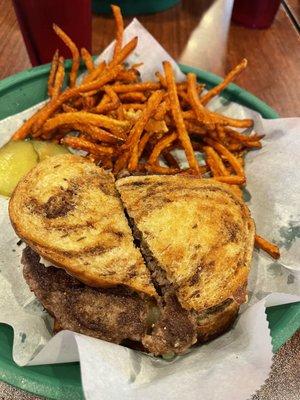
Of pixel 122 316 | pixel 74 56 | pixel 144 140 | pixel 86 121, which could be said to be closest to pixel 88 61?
pixel 74 56

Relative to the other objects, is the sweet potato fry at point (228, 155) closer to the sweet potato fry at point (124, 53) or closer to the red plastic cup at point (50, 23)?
the sweet potato fry at point (124, 53)

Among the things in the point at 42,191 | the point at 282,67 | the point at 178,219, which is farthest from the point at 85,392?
the point at 282,67

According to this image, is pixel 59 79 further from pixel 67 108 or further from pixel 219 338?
pixel 219 338

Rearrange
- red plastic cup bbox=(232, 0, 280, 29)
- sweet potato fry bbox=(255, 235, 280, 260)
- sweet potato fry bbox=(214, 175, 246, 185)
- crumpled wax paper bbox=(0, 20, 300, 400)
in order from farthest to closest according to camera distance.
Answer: red plastic cup bbox=(232, 0, 280, 29) < sweet potato fry bbox=(214, 175, 246, 185) < sweet potato fry bbox=(255, 235, 280, 260) < crumpled wax paper bbox=(0, 20, 300, 400)

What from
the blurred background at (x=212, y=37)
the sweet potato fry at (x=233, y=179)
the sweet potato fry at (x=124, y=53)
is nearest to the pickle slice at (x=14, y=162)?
the sweet potato fry at (x=124, y=53)

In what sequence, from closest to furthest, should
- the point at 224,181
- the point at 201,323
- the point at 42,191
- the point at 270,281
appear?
the point at 201,323, the point at 42,191, the point at 270,281, the point at 224,181

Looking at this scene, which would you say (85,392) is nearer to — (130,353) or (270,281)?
(130,353)

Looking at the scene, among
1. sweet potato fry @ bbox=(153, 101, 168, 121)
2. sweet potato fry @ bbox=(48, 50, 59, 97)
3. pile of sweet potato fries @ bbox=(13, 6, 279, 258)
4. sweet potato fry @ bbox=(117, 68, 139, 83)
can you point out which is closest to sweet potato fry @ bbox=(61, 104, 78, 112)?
pile of sweet potato fries @ bbox=(13, 6, 279, 258)

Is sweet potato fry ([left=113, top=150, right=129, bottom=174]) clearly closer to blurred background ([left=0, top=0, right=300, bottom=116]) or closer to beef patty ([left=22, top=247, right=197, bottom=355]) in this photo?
beef patty ([left=22, top=247, right=197, bottom=355])
